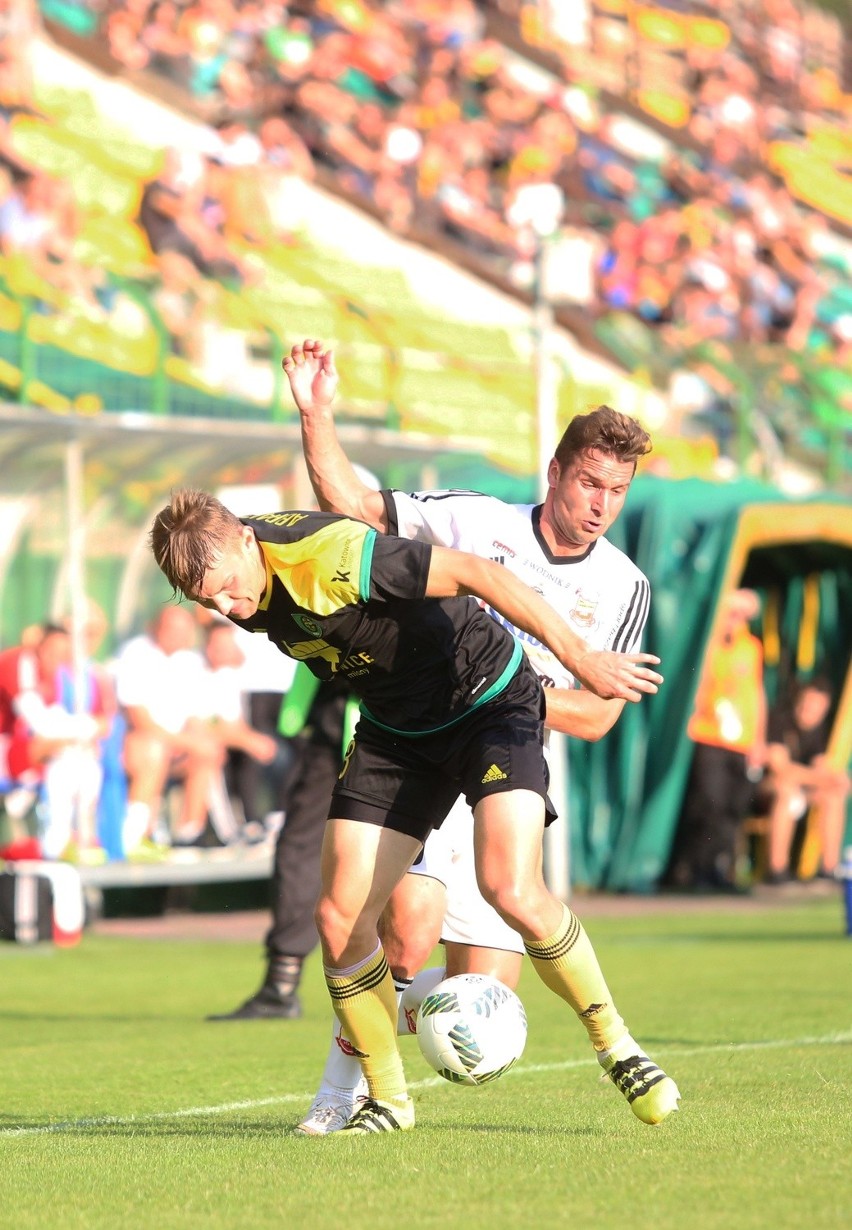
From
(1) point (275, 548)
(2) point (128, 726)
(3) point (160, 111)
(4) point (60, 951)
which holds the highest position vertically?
(3) point (160, 111)

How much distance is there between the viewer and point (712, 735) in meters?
17.3

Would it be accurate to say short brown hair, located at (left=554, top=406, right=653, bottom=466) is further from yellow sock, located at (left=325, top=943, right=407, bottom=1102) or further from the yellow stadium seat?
the yellow stadium seat

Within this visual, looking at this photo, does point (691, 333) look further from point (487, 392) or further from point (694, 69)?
point (694, 69)

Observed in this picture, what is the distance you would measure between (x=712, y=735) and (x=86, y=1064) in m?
9.99

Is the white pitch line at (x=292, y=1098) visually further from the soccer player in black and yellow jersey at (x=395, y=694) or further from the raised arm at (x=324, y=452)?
the raised arm at (x=324, y=452)

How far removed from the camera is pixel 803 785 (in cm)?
1817

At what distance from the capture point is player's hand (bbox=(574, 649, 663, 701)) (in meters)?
5.53

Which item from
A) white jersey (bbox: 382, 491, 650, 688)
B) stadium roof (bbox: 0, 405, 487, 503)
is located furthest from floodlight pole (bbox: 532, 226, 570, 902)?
white jersey (bbox: 382, 491, 650, 688)

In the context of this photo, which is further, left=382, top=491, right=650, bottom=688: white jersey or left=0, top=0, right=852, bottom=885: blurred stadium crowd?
left=0, top=0, right=852, bottom=885: blurred stadium crowd

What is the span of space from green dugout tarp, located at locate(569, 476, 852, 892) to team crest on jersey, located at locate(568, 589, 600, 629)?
10.3 m

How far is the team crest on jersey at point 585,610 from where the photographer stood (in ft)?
21.6

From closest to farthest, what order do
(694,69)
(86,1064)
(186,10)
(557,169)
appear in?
1. (86,1064)
2. (186,10)
3. (557,169)
4. (694,69)

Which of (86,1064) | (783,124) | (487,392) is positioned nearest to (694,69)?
(783,124)

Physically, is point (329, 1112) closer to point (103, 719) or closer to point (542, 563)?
point (542, 563)
